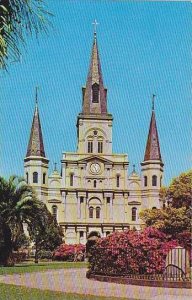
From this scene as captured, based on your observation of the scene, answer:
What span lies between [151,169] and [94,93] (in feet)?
31.3

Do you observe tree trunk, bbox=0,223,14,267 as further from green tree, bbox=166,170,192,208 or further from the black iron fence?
green tree, bbox=166,170,192,208

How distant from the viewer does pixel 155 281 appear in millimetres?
10930

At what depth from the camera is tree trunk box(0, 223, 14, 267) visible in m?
19.5

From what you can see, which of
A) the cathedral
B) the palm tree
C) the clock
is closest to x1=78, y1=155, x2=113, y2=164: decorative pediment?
the cathedral

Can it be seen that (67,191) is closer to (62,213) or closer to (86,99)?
(62,213)

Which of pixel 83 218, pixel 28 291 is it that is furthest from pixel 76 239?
pixel 28 291

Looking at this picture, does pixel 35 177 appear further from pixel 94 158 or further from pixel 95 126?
pixel 95 126

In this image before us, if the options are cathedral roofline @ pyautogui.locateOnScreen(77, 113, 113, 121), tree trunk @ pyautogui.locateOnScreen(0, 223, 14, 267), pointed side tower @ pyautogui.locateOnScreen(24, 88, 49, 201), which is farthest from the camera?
cathedral roofline @ pyautogui.locateOnScreen(77, 113, 113, 121)

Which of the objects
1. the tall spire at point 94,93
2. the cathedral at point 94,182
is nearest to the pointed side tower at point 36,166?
the cathedral at point 94,182

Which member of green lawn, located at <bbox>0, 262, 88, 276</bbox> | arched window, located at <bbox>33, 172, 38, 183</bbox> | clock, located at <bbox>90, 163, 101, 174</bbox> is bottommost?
green lawn, located at <bbox>0, 262, 88, 276</bbox>

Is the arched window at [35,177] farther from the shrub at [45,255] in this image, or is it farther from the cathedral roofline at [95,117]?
the shrub at [45,255]

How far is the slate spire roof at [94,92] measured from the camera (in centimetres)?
6070

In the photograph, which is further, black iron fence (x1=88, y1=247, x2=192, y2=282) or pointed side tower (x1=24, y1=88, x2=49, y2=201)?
pointed side tower (x1=24, y1=88, x2=49, y2=201)

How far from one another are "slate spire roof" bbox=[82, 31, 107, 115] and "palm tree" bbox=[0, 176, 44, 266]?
40524mm
